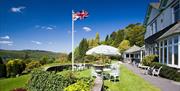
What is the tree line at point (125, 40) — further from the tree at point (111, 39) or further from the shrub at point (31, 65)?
the shrub at point (31, 65)

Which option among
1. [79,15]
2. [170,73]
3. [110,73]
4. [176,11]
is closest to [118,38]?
[79,15]

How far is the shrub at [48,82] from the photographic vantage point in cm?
972

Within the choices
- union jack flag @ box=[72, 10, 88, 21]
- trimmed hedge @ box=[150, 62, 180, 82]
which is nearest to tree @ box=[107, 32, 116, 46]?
union jack flag @ box=[72, 10, 88, 21]

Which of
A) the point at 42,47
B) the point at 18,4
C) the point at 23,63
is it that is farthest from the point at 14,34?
the point at 42,47

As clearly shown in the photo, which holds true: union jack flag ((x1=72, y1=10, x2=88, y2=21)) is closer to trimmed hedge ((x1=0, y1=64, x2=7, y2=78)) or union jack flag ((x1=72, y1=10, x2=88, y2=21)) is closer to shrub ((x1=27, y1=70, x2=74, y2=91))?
trimmed hedge ((x1=0, y1=64, x2=7, y2=78))

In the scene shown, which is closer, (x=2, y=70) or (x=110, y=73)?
(x=110, y=73)

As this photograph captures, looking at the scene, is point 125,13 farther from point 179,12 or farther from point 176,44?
point 176,44

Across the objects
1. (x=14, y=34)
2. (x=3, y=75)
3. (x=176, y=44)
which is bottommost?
(x=3, y=75)

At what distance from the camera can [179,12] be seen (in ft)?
62.5

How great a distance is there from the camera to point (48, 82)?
10297 millimetres

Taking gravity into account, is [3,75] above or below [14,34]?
below

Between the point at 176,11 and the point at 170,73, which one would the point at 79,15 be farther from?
the point at 170,73

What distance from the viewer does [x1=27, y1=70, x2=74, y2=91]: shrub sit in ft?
31.9

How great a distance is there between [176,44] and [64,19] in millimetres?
24016
